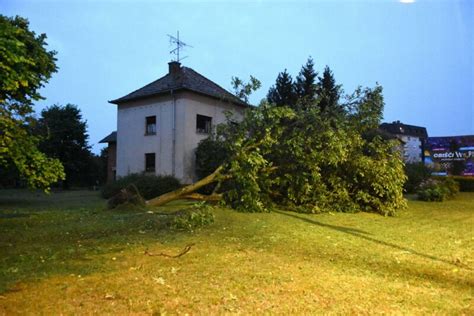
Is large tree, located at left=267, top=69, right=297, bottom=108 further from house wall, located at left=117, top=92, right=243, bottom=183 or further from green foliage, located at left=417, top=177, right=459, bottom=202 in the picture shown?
green foliage, located at left=417, top=177, right=459, bottom=202

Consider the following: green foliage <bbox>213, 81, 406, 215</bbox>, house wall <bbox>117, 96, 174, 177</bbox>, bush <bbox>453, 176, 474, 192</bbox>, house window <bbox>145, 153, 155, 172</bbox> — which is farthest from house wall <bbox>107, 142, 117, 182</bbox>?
bush <bbox>453, 176, 474, 192</bbox>

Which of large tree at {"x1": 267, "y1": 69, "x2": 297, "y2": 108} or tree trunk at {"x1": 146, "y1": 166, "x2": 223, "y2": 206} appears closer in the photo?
tree trunk at {"x1": 146, "y1": 166, "x2": 223, "y2": 206}

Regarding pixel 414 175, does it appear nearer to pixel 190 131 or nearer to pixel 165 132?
pixel 190 131

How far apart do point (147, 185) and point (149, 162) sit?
257 inches

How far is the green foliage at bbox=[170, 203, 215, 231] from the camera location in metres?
9.16

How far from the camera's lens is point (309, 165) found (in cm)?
1319

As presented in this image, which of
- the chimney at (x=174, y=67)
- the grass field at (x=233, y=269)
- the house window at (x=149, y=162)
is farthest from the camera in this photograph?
the chimney at (x=174, y=67)

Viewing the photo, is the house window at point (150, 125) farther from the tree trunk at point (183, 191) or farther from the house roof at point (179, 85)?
the tree trunk at point (183, 191)

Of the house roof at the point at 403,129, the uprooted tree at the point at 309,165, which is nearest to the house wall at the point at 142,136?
the uprooted tree at the point at 309,165

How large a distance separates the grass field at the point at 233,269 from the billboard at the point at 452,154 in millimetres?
24586

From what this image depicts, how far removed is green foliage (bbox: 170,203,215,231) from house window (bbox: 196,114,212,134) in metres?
15.8

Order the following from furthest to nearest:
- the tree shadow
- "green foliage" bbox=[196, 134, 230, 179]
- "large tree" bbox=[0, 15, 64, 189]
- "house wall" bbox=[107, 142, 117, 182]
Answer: "house wall" bbox=[107, 142, 117, 182] → "green foliage" bbox=[196, 134, 230, 179] → "large tree" bbox=[0, 15, 64, 189] → the tree shadow

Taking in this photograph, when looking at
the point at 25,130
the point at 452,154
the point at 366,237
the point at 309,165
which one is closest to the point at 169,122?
the point at 309,165

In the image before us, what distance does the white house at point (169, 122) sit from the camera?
80.9 ft
